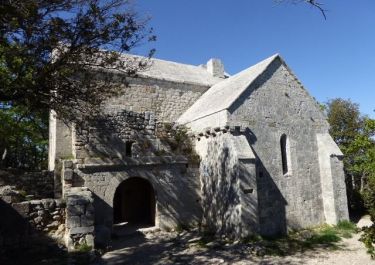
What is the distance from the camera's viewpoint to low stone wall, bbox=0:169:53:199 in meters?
12.0

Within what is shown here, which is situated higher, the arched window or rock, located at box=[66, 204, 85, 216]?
the arched window

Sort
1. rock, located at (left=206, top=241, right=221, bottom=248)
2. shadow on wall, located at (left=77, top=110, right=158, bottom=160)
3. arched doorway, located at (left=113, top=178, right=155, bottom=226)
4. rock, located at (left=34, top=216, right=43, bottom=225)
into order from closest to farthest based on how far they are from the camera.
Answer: rock, located at (left=34, top=216, right=43, bottom=225) → rock, located at (left=206, top=241, right=221, bottom=248) → shadow on wall, located at (left=77, top=110, right=158, bottom=160) → arched doorway, located at (left=113, top=178, right=155, bottom=226)

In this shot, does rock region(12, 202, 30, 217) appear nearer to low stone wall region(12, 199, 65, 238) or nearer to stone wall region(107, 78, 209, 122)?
low stone wall region(12, 199, 65, 238)

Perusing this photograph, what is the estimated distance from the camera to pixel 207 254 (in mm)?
9000

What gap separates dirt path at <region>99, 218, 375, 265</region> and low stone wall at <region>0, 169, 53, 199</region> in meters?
4.34

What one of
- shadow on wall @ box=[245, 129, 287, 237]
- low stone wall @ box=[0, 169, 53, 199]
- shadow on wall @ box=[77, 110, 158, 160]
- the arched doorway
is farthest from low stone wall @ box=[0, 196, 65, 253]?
shadow on wall @ box=[245, 129, 287, 237]

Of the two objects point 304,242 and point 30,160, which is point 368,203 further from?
point 30,160

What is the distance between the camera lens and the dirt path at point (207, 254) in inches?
330

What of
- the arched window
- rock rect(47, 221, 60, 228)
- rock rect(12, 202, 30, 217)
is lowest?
rock rect(47, 221, 60, 228)

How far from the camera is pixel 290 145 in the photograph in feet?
42.3

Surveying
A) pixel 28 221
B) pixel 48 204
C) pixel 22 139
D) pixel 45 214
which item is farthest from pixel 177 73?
pixel 22 139

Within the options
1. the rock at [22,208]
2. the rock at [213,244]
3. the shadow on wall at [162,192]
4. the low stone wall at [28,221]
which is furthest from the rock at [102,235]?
the rock at [213,244]

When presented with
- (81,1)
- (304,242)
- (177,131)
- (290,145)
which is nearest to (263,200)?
(304,242)

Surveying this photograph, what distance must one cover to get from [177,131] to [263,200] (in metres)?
4.70
